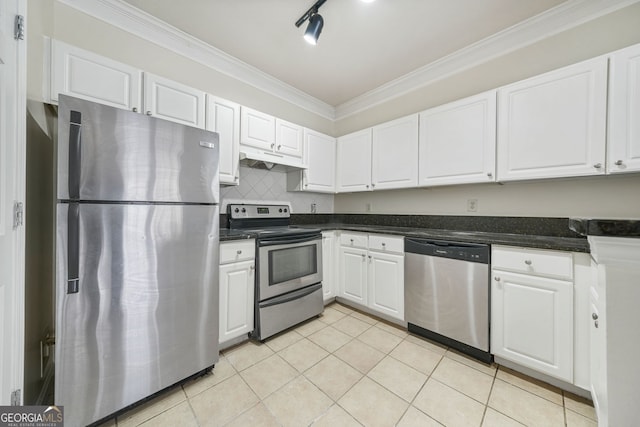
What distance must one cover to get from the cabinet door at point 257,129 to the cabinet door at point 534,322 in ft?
7.41

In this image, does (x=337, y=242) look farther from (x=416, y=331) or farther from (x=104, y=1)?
(x=104, y=1)

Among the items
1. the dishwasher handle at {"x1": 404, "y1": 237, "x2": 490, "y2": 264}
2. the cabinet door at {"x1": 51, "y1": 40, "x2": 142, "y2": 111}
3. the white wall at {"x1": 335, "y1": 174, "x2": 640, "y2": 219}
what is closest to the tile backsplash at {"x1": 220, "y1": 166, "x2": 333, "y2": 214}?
the cabinet door at {"x1": 51, "y1": 40, "x2": 142, "y2": 111}

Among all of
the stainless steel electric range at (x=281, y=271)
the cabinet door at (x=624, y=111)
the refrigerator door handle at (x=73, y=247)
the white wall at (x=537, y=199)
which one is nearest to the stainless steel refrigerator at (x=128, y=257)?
the refrigerator door handle at (x=73, y=247)

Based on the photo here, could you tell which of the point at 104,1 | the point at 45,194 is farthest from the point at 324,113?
the point at 45,194

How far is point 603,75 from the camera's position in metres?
1.44

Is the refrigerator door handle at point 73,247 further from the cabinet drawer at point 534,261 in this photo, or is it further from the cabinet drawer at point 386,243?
the cabinet drawer at point 534,261

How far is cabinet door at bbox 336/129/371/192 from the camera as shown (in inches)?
110

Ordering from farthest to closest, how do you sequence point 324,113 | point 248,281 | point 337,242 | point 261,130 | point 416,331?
point 324,113 → point 337,242 → point 261,130 → point 416,331 → point 248,281

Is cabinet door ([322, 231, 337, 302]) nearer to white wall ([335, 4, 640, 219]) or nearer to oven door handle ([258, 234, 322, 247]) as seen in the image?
oven door handle ([258, 234, 322, 247])

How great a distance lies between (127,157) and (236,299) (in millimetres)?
1215

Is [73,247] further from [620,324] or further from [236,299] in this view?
[620,324]

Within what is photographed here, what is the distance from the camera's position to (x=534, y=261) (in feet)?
4.87

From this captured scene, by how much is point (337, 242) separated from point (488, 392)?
5.63 feet

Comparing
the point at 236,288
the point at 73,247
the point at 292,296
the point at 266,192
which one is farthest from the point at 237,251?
the point at 266,192
